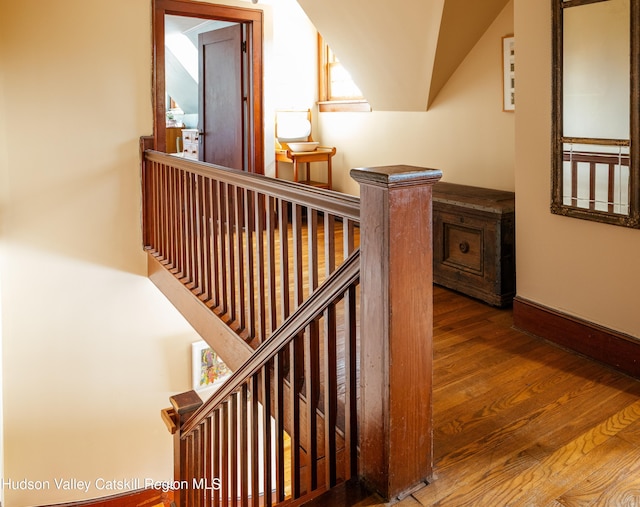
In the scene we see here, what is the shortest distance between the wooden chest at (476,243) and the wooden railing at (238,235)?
2.10ft

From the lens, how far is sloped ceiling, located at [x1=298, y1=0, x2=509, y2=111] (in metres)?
3.60

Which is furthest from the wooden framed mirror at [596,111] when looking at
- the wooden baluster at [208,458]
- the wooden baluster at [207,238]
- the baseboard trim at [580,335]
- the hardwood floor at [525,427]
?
the wooden baluster at [208,458]

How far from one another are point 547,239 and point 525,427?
108 cm

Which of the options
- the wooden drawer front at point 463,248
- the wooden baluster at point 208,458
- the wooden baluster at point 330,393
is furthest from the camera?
the wooden drawer front at point 463,248

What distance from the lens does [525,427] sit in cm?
209

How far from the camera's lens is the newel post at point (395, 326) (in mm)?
1581

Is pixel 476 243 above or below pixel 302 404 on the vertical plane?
above

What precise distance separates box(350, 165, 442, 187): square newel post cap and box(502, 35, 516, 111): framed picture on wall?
7.84 feet

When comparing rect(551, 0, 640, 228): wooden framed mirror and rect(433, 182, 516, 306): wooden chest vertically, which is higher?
rect(551, 0, 640, 228): wooden framed mirror

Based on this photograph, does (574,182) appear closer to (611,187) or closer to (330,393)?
(611,187)

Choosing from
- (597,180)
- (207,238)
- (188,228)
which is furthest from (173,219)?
(597,180)

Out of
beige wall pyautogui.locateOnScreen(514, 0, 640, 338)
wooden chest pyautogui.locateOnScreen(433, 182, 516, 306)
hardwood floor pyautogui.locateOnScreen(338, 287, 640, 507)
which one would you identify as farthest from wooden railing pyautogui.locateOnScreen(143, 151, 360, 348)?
beige wall pyautogui.locateOnScreen(514, 0, 640, 338)

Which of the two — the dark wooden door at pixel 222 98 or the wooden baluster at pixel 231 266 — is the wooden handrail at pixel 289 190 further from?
the dark wooden door at pixel 222 98

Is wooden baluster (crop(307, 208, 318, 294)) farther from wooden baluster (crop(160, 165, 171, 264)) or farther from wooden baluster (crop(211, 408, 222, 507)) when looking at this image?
wooden baluster (crop(160, 165, 171, 264))
